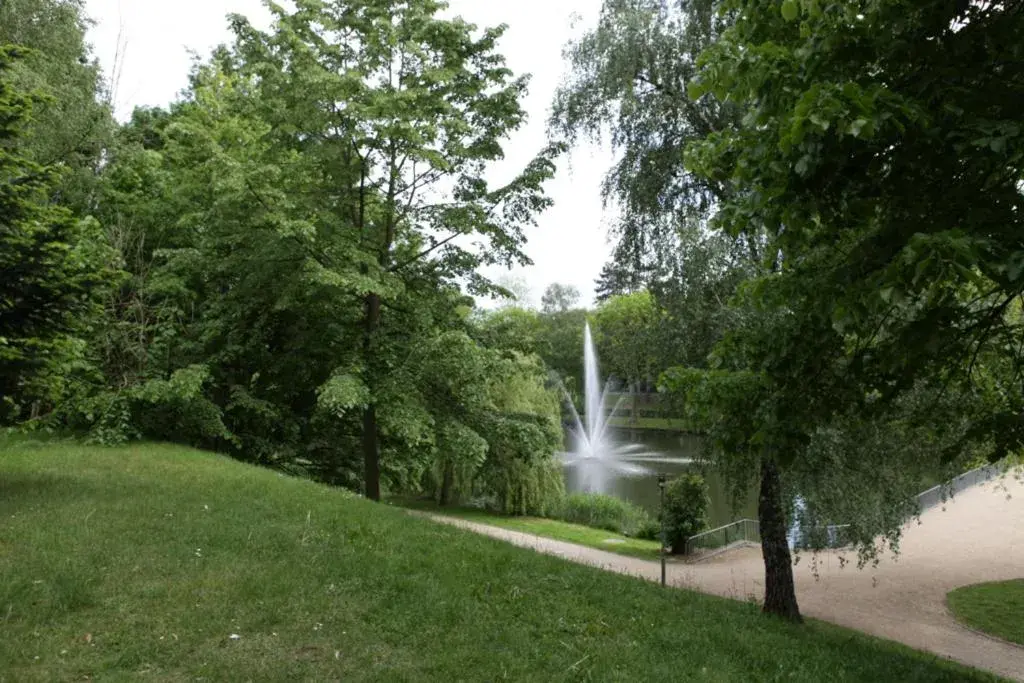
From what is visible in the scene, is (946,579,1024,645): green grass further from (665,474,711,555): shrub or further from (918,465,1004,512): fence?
(918,465,1004,512): fence

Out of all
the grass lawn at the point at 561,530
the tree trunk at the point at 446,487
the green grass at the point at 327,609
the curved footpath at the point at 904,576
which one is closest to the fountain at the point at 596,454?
the grass lawn at the point at 561,530

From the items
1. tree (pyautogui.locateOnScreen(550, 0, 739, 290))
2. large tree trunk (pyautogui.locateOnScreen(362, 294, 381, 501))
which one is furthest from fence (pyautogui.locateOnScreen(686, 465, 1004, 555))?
large tree trunk (pyautogui.locateOnScreen(362, 294, 381, 501))

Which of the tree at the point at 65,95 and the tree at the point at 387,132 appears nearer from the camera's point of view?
the tree at the point at 387,132

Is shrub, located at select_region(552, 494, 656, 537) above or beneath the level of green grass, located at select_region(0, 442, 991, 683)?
beneath

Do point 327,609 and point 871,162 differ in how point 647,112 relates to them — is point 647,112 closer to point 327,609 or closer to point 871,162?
point 871,162

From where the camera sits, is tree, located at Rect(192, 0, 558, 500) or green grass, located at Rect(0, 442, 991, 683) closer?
green grass, located at Rect(0, 442, 991, 683)

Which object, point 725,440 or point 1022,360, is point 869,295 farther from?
point 1022,360

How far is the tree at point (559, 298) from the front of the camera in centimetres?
7888

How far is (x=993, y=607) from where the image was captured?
12.7m

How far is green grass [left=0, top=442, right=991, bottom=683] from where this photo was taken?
13.8ft

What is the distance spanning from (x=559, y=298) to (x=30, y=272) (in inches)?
2914

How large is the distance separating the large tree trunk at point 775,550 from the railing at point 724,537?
680cm

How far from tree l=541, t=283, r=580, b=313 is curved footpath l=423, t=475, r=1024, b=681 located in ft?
193

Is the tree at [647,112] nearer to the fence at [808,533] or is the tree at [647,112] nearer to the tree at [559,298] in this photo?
the fence at [808,533]
